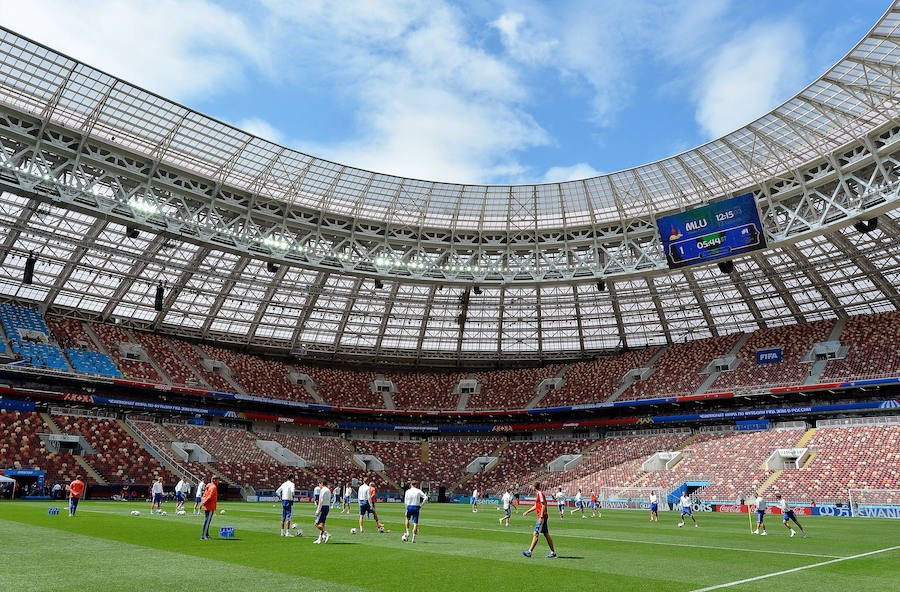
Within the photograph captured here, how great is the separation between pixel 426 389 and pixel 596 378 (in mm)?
18723

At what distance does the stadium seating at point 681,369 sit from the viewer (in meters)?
62.4

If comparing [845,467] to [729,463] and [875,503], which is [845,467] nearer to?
[875,503]

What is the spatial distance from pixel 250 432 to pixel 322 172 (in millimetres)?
31897

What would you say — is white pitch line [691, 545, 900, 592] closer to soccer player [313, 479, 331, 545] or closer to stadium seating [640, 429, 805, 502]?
soccer player [313, 479, 331, 545]

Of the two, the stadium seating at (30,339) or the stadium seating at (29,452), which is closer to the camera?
the stadium seating at (29,452)

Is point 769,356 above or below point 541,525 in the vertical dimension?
above

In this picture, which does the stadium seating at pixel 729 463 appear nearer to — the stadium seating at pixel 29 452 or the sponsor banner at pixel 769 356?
the sponsor banner at pixel 769 356

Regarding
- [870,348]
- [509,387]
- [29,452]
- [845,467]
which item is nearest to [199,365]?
[29,452]

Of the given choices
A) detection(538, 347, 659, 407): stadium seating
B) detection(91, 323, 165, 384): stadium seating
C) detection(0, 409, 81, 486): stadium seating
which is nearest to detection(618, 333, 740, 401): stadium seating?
detection(538, 347, 659, 407): stadium seating

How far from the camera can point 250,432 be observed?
6619 centimetres

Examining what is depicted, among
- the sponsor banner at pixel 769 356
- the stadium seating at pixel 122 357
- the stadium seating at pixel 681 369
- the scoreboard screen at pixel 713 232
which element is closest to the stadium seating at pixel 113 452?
the stadium seating at pixel 122 357

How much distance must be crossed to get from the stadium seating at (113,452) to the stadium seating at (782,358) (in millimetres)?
47324

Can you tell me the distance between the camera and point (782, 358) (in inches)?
2313

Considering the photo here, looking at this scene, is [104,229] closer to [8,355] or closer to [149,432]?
[8,355]
